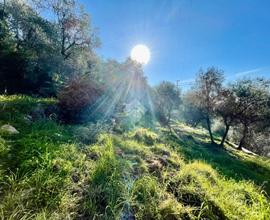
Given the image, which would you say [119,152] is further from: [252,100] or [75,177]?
[252,100]

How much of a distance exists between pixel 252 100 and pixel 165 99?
9.49 m

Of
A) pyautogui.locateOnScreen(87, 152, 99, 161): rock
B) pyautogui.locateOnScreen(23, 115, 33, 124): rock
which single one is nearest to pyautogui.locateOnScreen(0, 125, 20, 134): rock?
pyautogui.locateOnScreen(23, 115, 33, 124): rock

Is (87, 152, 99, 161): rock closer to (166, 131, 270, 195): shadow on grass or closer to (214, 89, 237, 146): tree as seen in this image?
(166, 131, 270, 195): shadow on grass

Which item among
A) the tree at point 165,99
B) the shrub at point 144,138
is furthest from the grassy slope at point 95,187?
the tree at point 165,99

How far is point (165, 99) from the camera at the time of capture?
76.6ft

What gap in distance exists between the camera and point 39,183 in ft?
9.44

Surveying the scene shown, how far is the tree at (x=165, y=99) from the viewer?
73.5ft

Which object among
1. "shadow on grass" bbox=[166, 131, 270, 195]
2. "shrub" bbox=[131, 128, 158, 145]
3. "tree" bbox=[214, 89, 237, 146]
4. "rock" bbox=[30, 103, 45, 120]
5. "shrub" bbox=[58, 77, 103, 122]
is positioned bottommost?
"shadow on grass" bbox=[166, 131, 270, 195]

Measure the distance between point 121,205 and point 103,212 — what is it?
1.12 feet

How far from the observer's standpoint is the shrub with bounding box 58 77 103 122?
7547mm

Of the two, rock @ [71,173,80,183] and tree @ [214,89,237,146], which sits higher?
tree @ [214,89,237,146]

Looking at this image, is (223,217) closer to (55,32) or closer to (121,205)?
Result: (121,205)

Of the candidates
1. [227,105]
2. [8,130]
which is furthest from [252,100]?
[8,130]

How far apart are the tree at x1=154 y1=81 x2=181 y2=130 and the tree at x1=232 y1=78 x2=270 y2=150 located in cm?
755
